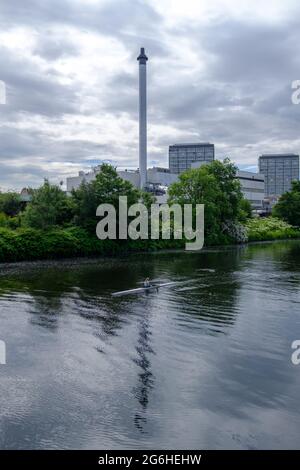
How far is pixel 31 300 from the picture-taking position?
103 ft

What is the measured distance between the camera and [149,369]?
59.7ft

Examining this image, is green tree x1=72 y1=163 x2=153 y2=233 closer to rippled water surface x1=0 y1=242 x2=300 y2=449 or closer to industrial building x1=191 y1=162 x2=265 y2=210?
rippled water surface x1=0 y1=242 x2=300 y2=449

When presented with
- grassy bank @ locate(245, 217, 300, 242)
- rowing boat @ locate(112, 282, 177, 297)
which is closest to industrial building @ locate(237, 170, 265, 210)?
grassy bank @ locate(245, 217, 300, 242)

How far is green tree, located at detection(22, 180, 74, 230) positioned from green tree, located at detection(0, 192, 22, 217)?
1748 centimetres

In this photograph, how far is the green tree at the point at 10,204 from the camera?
3273 inches

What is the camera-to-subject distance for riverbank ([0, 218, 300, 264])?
186ft

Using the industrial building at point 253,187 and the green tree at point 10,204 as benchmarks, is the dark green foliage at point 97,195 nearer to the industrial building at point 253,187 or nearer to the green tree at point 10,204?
the green tree at point 10,204

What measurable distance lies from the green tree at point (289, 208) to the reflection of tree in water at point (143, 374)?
A: 110720 mm

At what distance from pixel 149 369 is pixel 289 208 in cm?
11715

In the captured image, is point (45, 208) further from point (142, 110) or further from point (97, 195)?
point (142, 110)

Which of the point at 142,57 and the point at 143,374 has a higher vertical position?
the point at 142,57

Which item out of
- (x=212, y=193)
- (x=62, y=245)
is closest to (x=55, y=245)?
(x=62, y=245)
